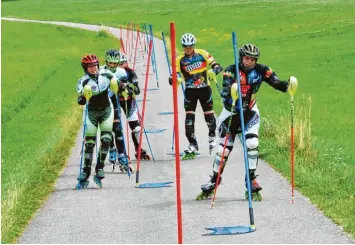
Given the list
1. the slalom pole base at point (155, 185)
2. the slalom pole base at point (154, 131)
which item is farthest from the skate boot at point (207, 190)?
the slalom pole base at point (154, 131)

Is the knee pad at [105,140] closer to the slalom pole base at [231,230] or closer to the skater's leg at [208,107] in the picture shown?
the skater's leg at [208,107]

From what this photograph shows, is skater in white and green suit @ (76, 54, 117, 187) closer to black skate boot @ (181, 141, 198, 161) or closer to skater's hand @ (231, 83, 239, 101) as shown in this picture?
black skate boot @ (181, 141, 198, 161)

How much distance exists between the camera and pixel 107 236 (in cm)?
973

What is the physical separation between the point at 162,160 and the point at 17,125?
29.9 feet

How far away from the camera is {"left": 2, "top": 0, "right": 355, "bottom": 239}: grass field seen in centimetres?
1257

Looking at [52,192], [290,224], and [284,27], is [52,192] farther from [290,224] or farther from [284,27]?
[284,27]

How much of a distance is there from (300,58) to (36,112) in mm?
15320

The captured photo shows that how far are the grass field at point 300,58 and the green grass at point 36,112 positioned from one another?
145 inches

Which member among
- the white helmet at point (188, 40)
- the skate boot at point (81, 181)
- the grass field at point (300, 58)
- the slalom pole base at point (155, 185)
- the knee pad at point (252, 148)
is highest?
the white helmet at point (188, 40)

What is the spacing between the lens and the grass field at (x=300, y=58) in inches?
495

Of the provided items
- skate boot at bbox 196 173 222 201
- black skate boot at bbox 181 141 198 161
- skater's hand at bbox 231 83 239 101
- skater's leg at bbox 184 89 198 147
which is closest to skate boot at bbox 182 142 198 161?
black skate boot at bbox 181 141 198 161

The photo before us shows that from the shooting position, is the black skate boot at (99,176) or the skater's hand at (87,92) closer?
the skater's hand at (87,92)

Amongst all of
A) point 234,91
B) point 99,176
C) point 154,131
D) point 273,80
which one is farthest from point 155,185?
point 154,131

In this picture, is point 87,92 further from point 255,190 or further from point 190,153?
point 190,153
